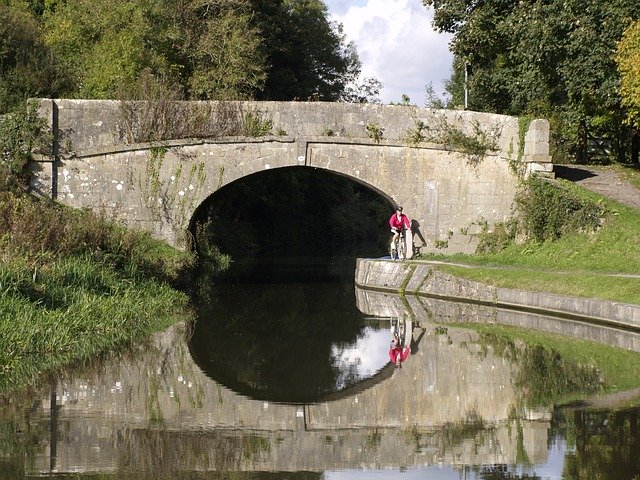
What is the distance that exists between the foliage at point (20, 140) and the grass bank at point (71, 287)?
836mm

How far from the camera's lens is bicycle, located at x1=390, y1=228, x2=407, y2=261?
23.9m

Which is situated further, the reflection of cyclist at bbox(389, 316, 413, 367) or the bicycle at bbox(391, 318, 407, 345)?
the bicycle at bbox(391, 318, 407, 345)

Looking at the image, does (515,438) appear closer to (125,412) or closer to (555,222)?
(125,412)

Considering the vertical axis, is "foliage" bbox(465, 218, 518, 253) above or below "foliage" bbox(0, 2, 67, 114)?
below

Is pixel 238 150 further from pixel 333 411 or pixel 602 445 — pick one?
pixel 602 445

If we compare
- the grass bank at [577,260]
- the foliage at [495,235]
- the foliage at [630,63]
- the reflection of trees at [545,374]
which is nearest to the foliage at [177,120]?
the grass bank at [577,260]

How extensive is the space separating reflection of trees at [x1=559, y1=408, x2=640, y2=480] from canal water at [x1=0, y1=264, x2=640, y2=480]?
0.02m

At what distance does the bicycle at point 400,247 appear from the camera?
23922 millimetres

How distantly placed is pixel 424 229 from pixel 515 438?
49.3 feet

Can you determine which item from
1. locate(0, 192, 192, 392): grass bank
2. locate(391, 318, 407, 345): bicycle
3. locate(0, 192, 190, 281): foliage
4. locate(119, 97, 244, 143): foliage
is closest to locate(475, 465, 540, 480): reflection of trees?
locate(0, 192, 192, 392): grass bank

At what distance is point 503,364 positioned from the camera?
43.3 ft

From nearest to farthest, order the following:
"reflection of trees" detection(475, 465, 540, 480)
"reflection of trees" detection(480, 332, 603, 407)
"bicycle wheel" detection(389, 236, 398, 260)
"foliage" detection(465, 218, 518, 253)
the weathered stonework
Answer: "reflection of trees" detection(475, 465, 540, 480), "reflection of trees" detection(480, 332, 603, 407), the weathered stonework, "foliage" detection(465, 218, 518, 253), "bicycle wheel" detection(389, 236, 398, 260)

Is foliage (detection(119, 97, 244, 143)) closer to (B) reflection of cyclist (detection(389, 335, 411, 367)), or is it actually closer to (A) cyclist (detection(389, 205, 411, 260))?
(A) cyclist (detection(389, 205, 411, 260))

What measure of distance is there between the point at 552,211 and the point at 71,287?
1079 centimetres
